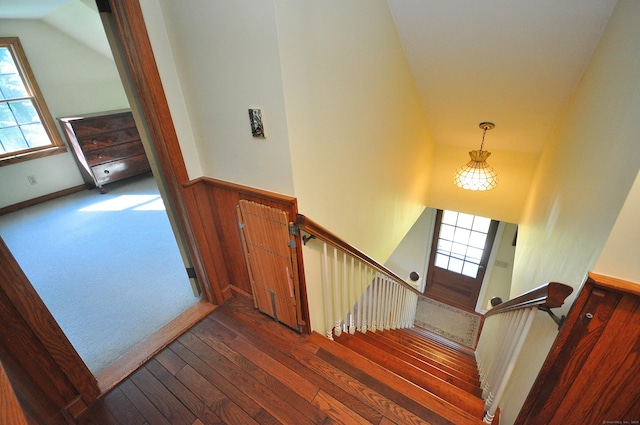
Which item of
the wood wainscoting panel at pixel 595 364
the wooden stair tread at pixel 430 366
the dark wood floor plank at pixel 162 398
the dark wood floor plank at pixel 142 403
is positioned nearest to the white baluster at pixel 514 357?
the wood wainscoting panel at pixel 595 364

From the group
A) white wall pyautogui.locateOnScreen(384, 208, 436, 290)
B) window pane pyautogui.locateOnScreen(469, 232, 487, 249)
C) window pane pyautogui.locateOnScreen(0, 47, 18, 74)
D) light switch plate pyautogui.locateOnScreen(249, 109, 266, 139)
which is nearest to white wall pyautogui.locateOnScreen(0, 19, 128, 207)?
window pane pyautogui.locateOnScreen(0, 47, 18, 74)

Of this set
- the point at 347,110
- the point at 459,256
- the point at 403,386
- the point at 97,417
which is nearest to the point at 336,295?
the point at 403,386

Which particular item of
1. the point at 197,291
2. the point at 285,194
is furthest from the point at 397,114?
the point at 197,291

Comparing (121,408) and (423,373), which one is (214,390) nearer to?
(121,408)

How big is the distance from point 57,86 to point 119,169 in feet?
4.54

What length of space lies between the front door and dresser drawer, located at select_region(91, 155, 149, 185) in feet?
16.9

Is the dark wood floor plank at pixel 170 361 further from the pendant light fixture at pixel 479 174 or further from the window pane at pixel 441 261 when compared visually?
the window pane at pixel 441 261

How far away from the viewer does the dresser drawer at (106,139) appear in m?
3.96

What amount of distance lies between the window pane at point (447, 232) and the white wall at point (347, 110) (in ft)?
7.47

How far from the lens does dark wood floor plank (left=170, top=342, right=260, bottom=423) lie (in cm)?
140

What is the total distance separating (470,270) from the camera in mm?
4617

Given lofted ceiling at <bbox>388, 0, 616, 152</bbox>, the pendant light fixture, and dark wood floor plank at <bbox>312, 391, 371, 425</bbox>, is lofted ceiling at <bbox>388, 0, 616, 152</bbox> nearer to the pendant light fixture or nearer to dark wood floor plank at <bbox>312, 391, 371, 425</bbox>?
the pendant light fixture

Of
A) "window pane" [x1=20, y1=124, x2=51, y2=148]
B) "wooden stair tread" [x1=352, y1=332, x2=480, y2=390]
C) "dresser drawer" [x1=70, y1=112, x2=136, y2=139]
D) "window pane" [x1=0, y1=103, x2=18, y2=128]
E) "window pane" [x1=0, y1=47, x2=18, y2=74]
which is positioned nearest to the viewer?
"wooden stair tread" [x1=352, y1=332, x2=480, y2=390]

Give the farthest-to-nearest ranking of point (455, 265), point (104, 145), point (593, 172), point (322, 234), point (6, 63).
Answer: point (455, 265) < point (104, 145) < point (6, 63) < point (322, 234) < point (593, 172)
